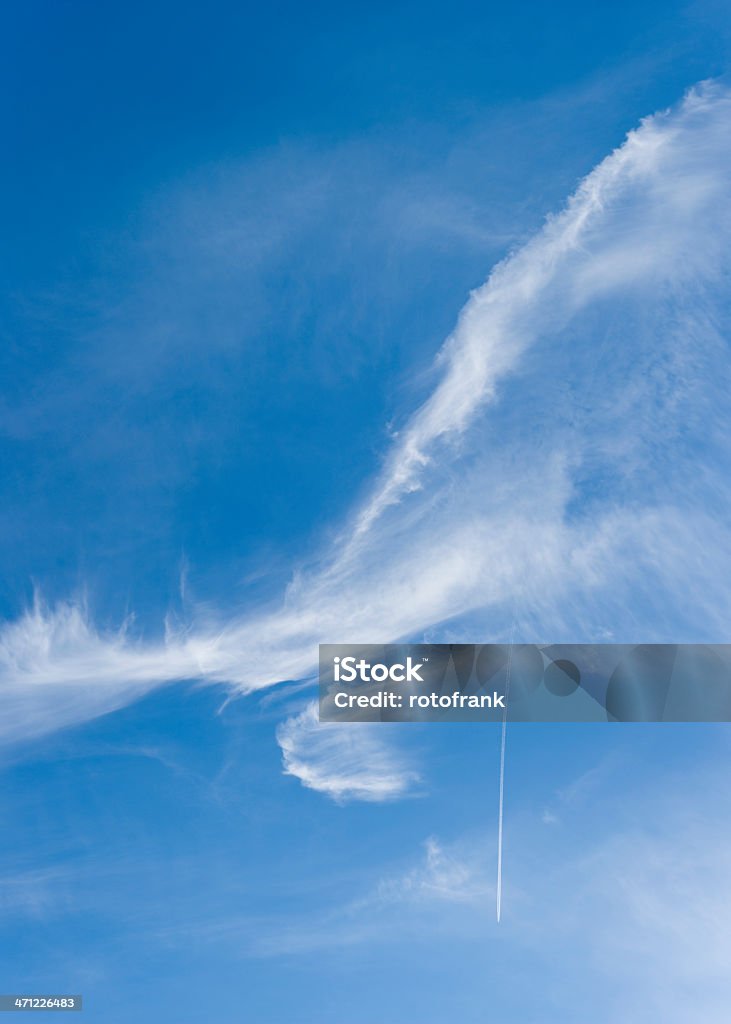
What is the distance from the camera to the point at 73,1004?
2312 centimetres

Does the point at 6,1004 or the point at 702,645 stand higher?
the point at 702,645

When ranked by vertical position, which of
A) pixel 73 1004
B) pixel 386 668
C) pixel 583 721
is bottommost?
pixel 73 1004

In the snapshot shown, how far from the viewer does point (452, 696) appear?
23.9m

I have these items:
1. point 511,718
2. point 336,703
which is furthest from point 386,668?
point 511,718

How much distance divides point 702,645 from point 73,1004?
68.5ft

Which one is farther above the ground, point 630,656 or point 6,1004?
point 630,656

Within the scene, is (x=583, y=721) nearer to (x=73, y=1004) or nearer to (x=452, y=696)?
(x=452, y=696)

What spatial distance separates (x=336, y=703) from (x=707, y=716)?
10.9m

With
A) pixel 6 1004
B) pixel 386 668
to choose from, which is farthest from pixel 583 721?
pixel 6 1004

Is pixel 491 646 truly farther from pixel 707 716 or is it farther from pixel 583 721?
pixel 707 716

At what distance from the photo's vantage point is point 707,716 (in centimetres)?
2364

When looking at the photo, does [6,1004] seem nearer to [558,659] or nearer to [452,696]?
[452,696]

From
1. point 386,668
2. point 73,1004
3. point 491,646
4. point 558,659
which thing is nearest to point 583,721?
point 558,659

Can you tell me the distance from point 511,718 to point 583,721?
6.88 feet
